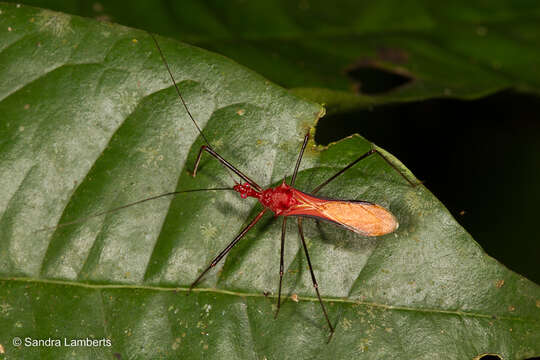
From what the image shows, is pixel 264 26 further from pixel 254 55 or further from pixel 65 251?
pixel 65 251

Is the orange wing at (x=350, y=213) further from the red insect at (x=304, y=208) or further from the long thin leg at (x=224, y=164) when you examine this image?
the long thin leg at (x=224, y=164)

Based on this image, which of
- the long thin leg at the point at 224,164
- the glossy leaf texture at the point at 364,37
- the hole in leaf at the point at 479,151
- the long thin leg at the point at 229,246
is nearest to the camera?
the long thin leg at the point at 229,246

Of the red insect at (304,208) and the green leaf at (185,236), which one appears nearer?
the green leaf at (185,236)

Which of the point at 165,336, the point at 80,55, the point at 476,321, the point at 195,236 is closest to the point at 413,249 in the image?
the point at 476,321

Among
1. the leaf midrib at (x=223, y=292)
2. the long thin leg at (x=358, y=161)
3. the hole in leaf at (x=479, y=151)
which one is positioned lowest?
the hole in leaf at (x=479, y=151)

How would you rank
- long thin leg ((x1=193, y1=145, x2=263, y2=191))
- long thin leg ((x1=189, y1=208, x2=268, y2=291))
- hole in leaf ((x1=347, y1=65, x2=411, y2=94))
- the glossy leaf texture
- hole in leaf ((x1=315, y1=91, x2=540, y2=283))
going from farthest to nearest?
hole in leaf ((x1=315, y1=91, x2=540, y2=283))
hole in leaf ((x1=347, y1=65, x2=411, y2=94))
the glossy leaf texture
long thin leg ((x1=193, y1=145, x2=263, y2=191))
long thin leg ((x1=189, y1=208, x2=268, y2=291))

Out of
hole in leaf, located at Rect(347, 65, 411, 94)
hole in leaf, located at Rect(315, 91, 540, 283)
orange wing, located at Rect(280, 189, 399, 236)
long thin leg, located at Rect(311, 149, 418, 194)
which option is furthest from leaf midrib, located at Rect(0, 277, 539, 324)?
hole in leaf, located at Rect(347, 65, 411, 94)

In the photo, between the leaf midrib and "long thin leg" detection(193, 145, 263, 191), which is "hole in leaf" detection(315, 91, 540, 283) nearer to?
"long thin leg" detection(193, 145, 263, 191)

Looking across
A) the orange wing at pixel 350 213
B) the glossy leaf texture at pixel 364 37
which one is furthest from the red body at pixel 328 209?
the glossy leaf texture at pixel 364 37
